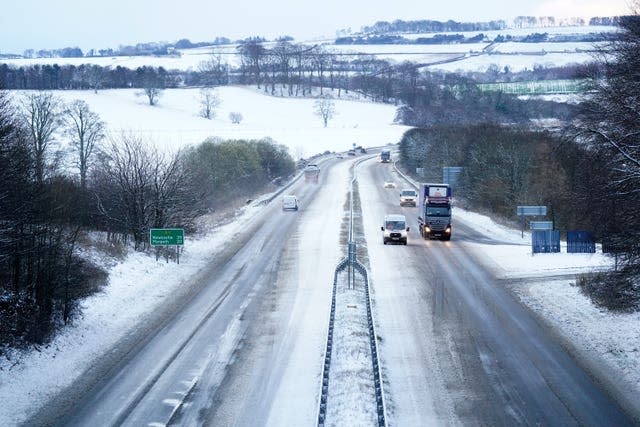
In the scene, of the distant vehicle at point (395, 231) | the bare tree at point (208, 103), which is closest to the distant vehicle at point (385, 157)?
the bare tree at point (208, 103)

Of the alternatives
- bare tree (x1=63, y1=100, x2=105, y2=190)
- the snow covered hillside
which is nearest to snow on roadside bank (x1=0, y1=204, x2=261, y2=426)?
bare tree (x1=63, y1=100, x2=105, y2=190)

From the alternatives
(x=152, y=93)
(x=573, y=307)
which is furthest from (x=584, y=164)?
(x=152, y=93)

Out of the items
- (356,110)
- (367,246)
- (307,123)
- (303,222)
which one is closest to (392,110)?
(356,110)

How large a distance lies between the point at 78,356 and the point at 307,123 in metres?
152

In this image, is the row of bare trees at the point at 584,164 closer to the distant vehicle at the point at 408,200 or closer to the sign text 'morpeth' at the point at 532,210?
the sign text 'morpeth' at the point at 532,210

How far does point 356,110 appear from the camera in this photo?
188875 mm

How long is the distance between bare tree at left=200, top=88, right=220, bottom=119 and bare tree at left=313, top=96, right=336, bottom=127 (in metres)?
23.9

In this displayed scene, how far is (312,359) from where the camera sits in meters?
21.6

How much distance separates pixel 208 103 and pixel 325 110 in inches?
1062

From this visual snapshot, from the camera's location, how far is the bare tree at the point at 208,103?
165375mm

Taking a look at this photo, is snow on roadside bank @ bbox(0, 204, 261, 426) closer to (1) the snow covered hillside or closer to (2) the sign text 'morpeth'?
(2) the sign text 'morpeth'

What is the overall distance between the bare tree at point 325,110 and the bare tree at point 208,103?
78.4 feet

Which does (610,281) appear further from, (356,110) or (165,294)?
(356,110)

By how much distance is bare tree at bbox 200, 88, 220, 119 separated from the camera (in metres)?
165
